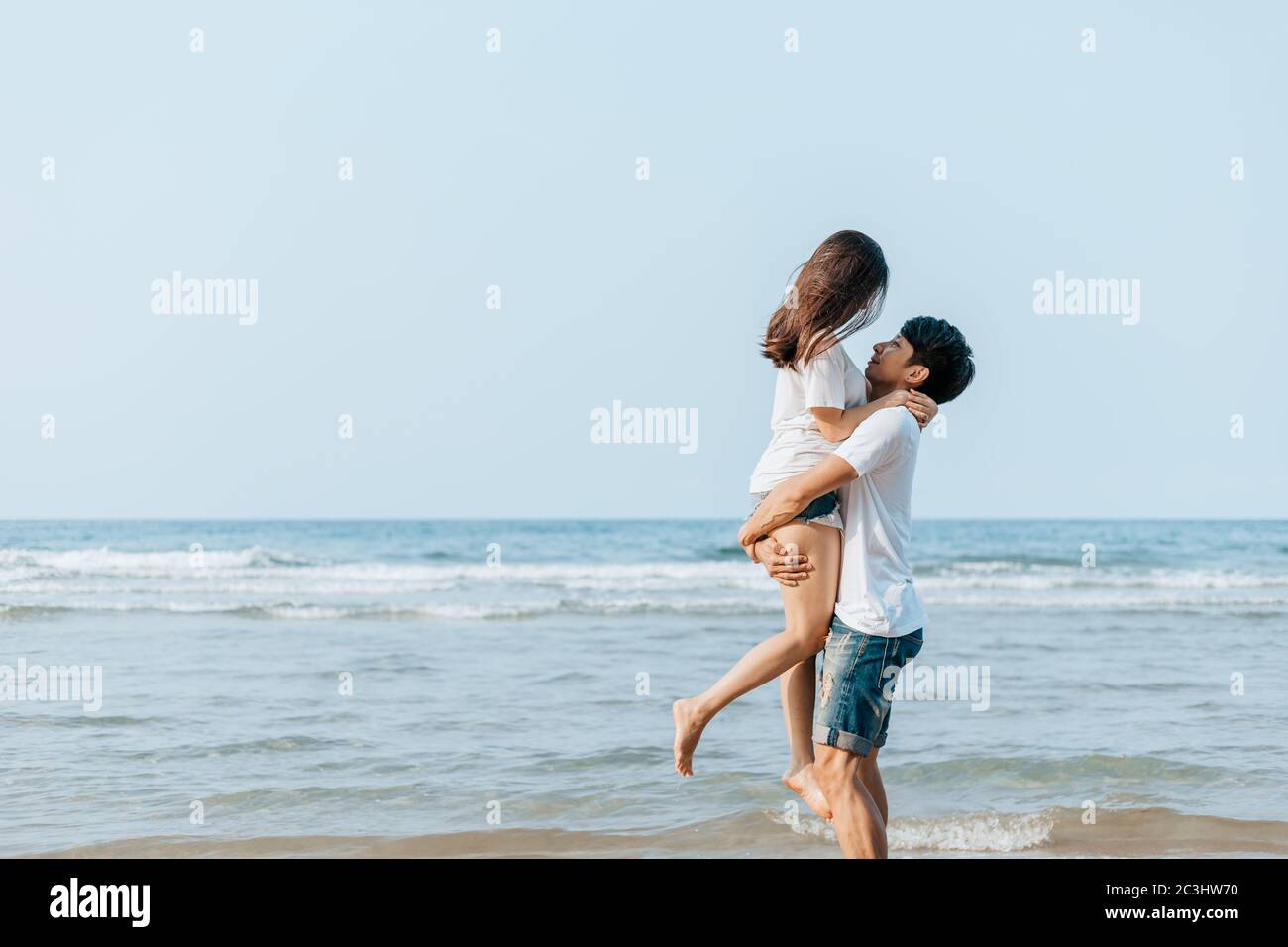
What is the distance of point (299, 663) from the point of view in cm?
1028

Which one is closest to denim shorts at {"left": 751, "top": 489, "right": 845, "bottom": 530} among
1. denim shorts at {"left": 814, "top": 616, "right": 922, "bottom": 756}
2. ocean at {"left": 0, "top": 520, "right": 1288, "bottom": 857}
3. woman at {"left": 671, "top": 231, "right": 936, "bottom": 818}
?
woman at {"left": 671, "top": 231, "right": 936, "bottom": 818}

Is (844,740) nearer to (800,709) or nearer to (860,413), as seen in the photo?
(800,709)

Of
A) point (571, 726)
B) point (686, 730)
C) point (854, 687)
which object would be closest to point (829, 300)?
point (854, 687)

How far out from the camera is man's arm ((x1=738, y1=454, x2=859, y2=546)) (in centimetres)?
338

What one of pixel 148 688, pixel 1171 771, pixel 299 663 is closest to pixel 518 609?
pixel 299 663

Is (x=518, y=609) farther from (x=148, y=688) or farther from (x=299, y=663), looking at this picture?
(x=148, y=688)

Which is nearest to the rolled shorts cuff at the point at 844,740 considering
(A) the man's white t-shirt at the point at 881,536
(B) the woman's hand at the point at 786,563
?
(A) the man's white t-shirt at the point at 881,536

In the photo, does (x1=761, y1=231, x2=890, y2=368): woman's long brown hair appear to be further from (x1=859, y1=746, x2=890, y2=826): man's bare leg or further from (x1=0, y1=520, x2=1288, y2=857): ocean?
(x1=0, y1=520, x2=1288, y2=857): ocean

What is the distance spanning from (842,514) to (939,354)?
573mm

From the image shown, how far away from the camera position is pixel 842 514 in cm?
354

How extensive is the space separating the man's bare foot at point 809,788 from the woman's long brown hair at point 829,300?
1.25 m
